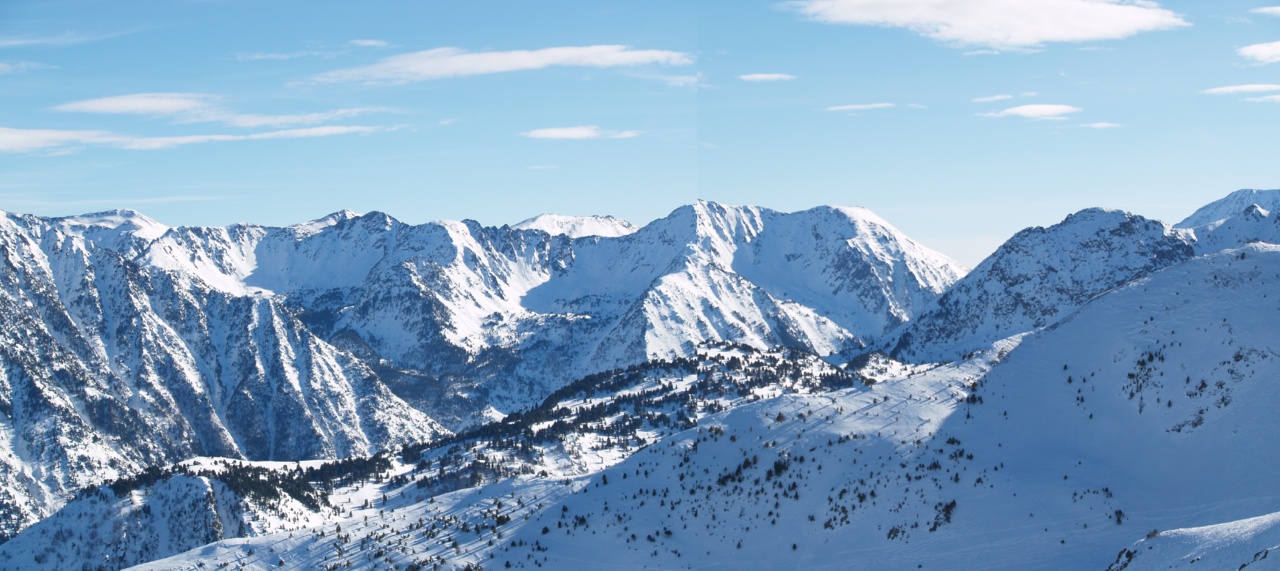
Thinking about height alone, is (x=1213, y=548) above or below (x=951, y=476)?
above

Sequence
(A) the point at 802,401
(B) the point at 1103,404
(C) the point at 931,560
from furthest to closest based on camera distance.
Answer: (A) the point at 802,401, (B) the point at 1103,404, (C) the point at 931,560

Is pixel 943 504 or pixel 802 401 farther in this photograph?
pixel 802 401

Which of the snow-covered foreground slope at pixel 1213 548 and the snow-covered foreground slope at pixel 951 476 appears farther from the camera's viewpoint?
the snow-covered foreground slope at pixel 951 476

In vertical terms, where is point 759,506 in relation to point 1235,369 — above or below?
below

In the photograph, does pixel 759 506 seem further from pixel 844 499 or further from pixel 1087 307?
pixel 1087 307

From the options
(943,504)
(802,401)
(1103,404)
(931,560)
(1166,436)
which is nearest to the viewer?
(931,560)

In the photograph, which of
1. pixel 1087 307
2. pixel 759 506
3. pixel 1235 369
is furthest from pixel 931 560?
pixel 1087 307

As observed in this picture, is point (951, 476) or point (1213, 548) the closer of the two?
point (1213, 548)

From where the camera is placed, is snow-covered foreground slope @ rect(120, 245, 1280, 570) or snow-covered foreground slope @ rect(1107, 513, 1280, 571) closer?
snow-covered foreground slope @ rect(1107, 513, 1280, 571)
